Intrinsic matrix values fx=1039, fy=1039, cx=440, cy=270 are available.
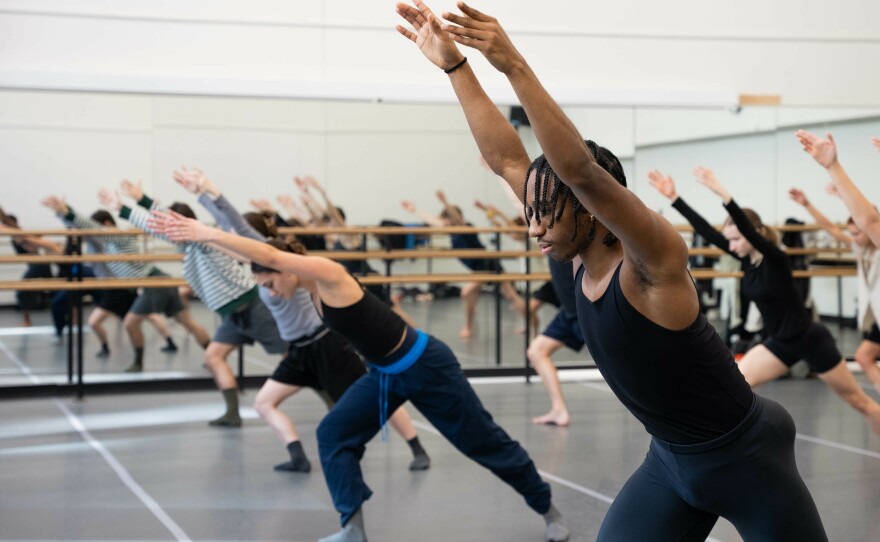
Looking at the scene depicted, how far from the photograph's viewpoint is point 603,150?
84.9 inches

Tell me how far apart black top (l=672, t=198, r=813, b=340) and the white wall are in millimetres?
4034

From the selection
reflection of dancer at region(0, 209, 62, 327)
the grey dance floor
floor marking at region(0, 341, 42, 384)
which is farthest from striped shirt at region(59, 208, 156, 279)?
the grey dance floor

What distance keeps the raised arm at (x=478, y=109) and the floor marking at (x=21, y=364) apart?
6.44 meters

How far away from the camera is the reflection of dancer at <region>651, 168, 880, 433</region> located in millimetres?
5250

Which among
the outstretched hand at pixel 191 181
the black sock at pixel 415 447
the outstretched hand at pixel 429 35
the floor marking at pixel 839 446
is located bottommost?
the floor marking at pixel 839 446

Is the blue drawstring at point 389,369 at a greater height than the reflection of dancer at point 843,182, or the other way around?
the reflection of dancer at point 843,182

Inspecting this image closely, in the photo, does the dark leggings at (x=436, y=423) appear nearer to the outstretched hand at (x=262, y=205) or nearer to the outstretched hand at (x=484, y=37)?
the outstretched hand at (x=484, y=37)

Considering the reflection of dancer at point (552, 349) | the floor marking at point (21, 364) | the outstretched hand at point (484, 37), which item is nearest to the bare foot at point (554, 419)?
the reflection of dancer at point (552, 349)

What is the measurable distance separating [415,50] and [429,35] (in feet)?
22.8

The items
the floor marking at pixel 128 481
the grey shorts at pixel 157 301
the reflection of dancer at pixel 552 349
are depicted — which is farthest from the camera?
the grey shorts at pixel 157 301

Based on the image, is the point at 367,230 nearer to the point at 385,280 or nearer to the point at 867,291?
the point at 385,280

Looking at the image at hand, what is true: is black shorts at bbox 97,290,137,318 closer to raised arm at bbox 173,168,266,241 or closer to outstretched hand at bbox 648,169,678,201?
raised arm at bbox 173,168,266,241

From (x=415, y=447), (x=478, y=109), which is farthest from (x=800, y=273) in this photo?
(x=478, y=109)

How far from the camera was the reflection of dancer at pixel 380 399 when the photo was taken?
13.5ft
